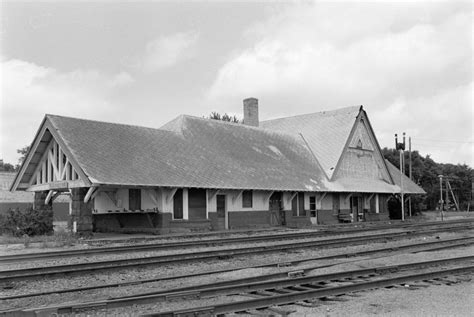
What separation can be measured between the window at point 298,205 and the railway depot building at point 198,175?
7 cm

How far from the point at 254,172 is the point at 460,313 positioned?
23.7 metres

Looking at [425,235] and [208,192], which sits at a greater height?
[208,192]

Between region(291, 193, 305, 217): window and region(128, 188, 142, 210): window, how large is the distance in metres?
11.0

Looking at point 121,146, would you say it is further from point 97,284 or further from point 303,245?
point 97,284

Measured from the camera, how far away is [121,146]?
86.5ft

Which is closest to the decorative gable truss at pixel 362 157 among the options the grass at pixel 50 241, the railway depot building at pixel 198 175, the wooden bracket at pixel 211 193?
the railway depot building at pixel 198 175

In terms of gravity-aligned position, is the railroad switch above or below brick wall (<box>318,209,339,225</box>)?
below

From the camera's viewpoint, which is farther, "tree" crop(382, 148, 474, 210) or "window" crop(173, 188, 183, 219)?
"tree" crop(382, 148, 474, 210)

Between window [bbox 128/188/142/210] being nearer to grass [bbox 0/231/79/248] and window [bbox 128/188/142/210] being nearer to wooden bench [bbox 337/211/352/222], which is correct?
grass [bbox 0/231/79/248]

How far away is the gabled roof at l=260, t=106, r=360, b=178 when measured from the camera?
38.9 metres

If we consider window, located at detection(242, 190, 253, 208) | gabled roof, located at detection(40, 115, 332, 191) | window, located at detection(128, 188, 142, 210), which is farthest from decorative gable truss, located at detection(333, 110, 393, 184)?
window, located at detection(128, 188, 142, 210)


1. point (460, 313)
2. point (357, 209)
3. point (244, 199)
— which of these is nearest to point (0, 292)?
point (460, 313)

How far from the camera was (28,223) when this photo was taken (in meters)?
23.5

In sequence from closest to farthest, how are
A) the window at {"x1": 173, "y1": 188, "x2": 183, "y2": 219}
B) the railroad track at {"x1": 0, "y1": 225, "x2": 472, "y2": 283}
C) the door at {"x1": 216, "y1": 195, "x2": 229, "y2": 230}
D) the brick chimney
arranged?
the railroad track at {"x1": 0, "y1": 225, "x2": 472, "y2": 283}
the window at {"x1": 173, "y1": 188, "x2": 183, "y2": 219}
the door at {"x1": 216, "y1": 195, "x2": 229, "y2": 230}
the brick chimney
